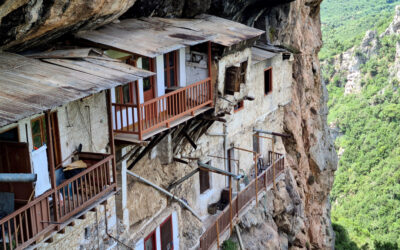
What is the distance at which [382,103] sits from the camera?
265 feet

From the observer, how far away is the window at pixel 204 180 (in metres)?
21.4

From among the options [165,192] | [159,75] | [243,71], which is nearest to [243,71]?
[243,71]

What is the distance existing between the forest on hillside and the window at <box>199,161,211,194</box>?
66.3ft

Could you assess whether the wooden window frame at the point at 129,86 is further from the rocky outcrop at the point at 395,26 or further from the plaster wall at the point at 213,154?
the rocky outcrop at the point at 395,26

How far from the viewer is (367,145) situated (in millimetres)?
74000

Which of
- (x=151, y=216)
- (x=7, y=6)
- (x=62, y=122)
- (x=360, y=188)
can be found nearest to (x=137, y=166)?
(x=151, y=216)

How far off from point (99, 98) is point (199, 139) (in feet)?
22.9

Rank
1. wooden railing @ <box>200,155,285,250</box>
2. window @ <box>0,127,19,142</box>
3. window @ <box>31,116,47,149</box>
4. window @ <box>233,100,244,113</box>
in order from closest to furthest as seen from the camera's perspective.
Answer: window @ <box>0,127,19,142</box> < window @ <box>31,116,47,149</box> < wooden railing @ <box>200,155,285,250</box> < window @ <box>233,100,244,113</box>

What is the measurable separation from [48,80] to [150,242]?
8095mm

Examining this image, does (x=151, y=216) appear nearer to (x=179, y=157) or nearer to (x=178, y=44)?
(x=179, y=157)

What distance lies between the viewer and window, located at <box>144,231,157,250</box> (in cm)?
1758

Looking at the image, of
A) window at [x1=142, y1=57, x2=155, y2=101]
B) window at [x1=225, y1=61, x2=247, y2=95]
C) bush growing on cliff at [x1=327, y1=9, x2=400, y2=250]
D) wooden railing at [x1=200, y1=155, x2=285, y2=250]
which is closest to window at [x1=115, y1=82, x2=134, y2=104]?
window at [x1=142, y1=57, x2=155, y2=101]

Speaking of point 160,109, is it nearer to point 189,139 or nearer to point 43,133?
point 189,139

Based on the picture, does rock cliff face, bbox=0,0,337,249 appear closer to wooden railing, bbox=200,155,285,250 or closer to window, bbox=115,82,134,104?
wooden railing, bbox=200,155,285,250
